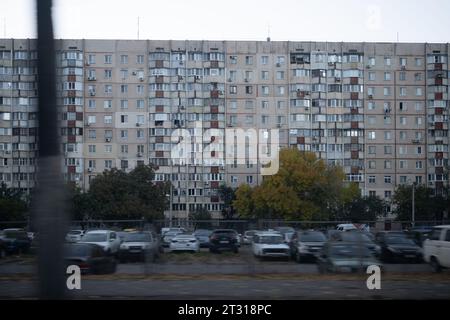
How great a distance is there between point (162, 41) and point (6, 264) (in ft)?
123

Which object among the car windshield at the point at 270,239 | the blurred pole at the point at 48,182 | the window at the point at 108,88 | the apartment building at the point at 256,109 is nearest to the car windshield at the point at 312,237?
the car windshield at the point at 270,239

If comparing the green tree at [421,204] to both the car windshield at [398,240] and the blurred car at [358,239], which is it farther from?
the blurred car at [358,239]

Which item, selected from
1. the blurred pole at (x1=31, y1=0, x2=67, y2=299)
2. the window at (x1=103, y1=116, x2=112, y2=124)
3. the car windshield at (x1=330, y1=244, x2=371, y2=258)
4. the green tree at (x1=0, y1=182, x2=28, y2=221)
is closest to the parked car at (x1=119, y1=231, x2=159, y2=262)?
the car windshield at (x1=330, y1=244, x2=371, y2=258)

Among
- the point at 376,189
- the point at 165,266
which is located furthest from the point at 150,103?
the point at 165,266

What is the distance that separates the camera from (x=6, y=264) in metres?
13.6

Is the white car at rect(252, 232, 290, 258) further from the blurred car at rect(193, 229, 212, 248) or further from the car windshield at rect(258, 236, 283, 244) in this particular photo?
the blurred car at rect(193, 229, 212, 248)

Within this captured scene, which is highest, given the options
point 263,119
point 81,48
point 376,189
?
point 81,48

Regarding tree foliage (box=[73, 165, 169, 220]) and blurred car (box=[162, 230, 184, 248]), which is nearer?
blurred car (box=[162, 230, 184, 248])

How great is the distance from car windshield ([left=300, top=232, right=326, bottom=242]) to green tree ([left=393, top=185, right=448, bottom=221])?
86.9 feet

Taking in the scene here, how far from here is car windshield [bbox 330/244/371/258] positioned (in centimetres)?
1297

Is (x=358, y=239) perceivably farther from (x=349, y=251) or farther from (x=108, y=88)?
(x=108, y=88)

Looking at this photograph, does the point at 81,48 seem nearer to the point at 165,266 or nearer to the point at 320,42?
the point at 320,42

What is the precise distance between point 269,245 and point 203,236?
11.3ft

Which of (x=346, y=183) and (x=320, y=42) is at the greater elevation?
(x=320, y=42)
